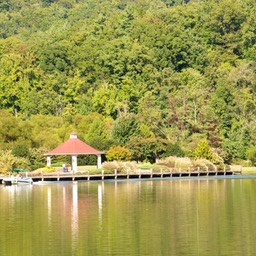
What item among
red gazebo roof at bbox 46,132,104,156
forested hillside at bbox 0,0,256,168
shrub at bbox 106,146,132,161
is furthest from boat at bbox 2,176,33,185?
shrub at bbox 106,146,132,161

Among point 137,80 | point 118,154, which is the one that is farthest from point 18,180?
point 137,80

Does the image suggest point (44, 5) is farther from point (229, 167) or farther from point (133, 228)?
point (133, 228)

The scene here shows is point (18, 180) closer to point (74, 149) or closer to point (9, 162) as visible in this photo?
point (9, 162)

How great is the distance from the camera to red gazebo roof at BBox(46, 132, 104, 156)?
89.9 meters

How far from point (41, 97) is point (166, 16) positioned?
26087 millimetres

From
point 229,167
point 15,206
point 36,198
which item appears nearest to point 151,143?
point 229,167

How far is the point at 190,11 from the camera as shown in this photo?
14262 cm

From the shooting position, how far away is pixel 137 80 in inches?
4929

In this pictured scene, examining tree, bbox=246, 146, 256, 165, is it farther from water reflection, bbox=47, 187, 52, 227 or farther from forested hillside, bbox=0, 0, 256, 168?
water reflection, bbox=47, 187, 52, 227

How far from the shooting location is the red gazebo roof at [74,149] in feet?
295

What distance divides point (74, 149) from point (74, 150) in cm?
20

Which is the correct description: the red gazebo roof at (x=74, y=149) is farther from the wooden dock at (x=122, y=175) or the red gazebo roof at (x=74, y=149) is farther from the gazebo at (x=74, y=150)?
the wooden dock at (x=122, y=175)

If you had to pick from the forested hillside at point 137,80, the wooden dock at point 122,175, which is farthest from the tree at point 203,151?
the wooden dock at point 122,175

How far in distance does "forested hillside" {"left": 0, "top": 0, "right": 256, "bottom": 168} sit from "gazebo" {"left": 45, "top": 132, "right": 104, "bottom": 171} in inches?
89.1
